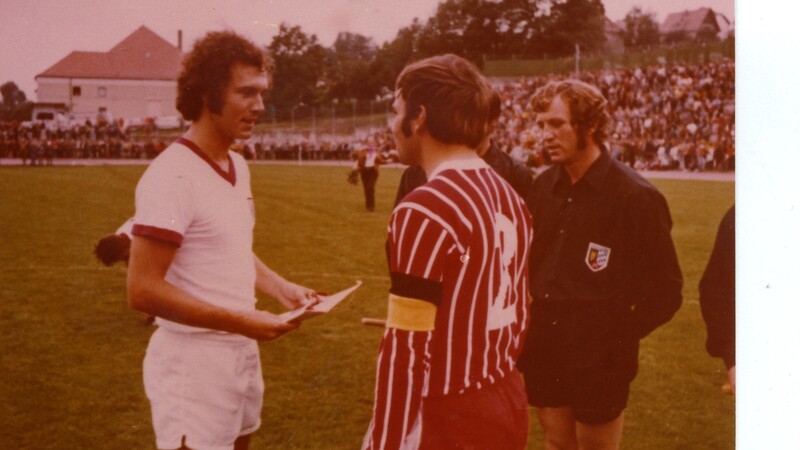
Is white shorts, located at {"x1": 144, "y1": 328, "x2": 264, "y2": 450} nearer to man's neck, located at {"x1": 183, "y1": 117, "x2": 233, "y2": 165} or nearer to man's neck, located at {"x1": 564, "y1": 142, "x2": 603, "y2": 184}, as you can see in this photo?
man's neck, located at {"x1": 183, "y1": 117, "x2": 233, "y2": 165}

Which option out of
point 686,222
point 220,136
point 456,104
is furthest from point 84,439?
point 686,222

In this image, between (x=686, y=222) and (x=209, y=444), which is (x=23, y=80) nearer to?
(x=209, y=444)

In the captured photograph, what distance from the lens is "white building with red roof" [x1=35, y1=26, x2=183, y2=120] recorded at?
2930 mm

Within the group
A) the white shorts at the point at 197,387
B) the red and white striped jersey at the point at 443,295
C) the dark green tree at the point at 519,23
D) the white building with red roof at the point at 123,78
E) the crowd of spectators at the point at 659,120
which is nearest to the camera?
the red and white striped jersey at the point at 443,295

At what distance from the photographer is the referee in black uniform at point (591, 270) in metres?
2.46

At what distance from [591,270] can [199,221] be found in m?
1.24

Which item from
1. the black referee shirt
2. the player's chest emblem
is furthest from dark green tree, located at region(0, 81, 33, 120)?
the player's chest emblem

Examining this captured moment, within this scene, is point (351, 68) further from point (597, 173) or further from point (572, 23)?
point (597, 173)

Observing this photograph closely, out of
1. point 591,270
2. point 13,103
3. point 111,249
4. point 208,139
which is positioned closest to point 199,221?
point 208,139

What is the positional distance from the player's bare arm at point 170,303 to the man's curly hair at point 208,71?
0.44m

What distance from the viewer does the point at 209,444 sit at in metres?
2.01

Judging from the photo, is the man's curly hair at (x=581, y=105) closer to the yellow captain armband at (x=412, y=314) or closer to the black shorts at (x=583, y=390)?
the black shorts at (x=583, y=390)

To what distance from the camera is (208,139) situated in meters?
2.07

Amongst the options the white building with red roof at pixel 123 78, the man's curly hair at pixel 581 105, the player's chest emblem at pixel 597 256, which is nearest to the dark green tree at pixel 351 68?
the white building with red roof at pixel 123 78
